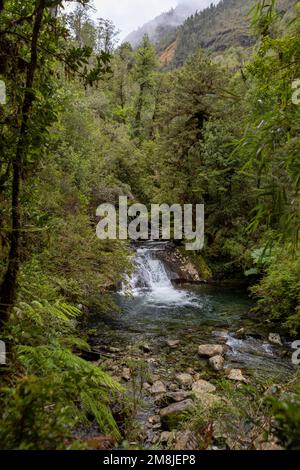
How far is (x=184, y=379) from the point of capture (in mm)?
6023

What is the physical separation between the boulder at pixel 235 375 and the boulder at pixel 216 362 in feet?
0.61

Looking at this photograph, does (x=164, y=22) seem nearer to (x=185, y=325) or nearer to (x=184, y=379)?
(x=185, y=325)

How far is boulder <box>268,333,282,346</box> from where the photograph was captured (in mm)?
8295

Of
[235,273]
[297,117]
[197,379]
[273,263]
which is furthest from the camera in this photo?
[235,273]

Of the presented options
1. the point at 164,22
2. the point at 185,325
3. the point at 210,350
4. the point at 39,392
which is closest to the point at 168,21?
the point at 164,22

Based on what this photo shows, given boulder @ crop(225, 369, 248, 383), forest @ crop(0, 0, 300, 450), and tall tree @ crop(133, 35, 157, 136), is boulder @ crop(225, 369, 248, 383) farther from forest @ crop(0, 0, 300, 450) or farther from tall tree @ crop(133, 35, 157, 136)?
tall tree @ crop(133, 35, 157, 136)

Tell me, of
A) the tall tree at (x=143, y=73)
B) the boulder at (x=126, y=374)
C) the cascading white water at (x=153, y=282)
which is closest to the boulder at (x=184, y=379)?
the boulder at (x=126, y=374)

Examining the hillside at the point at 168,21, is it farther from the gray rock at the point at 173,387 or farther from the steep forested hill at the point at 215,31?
the gray rock at the point at 173,387

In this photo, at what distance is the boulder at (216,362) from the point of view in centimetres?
661

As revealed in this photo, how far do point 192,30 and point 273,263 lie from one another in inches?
4830

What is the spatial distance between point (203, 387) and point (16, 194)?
187 inches

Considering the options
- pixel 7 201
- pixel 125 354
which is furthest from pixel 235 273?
pixel 7 201
